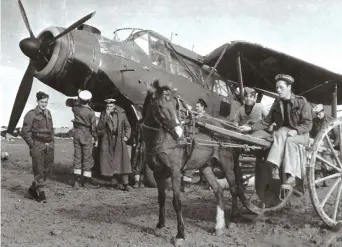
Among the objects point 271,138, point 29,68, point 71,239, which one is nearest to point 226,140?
point 271,138

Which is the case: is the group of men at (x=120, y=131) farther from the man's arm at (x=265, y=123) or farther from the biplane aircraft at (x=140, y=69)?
A: the biplane aircraft at (x=140, y=69)

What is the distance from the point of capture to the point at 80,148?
31.3ft

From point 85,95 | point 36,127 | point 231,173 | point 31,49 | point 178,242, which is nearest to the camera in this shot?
point 178,242

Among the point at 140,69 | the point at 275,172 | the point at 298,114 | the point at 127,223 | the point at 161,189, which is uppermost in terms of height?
the point at 140,69

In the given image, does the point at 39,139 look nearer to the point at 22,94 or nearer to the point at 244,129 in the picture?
the point at 22,94

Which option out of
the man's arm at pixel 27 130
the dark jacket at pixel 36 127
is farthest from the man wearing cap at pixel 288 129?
the man's arm at pixel 27 130

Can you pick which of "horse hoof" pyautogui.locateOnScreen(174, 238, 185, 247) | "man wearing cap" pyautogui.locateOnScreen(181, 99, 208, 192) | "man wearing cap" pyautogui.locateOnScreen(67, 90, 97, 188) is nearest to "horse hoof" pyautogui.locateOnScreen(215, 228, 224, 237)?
"horse hoof" pyautogui.locateOnScreen(174, 238, 185, 247)

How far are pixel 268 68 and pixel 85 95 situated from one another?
5.57 metres

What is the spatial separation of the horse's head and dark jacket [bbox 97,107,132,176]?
446cm

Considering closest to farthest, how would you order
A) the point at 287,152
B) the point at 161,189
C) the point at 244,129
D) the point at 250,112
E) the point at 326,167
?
the point at 287,152
the point at 161,189
the point at 326,167
the point at 244,129
the point at 250,112

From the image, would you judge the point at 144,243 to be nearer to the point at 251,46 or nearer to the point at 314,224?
the point at 314,224

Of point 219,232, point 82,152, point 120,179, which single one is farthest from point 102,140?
point 219,232

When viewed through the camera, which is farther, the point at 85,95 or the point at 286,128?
the point at 85,95

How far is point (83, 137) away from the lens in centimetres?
953
